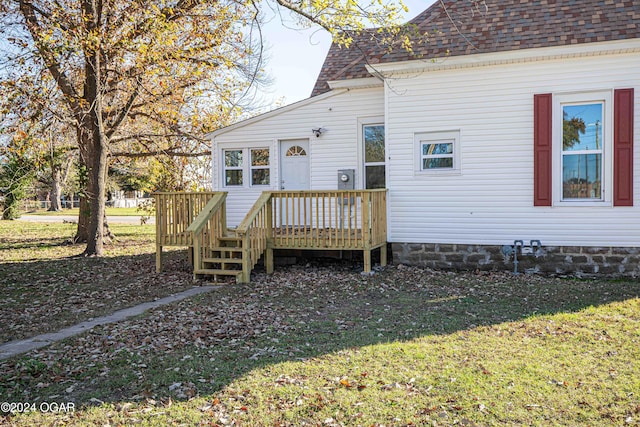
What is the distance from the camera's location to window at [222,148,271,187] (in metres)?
11.9

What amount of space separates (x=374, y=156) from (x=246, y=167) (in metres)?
3.14

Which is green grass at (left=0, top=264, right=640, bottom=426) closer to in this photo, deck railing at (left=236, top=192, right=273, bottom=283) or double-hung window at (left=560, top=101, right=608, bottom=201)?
deck railing at (left=236, top=192, right=273, bottom=283)

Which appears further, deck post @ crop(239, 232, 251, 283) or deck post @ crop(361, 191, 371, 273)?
deck post @ crop(361, 191, 371, 273)

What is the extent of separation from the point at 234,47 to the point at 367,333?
10959mm

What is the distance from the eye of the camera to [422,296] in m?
7.70

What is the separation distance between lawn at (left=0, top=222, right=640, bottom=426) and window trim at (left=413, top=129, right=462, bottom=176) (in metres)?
3.05

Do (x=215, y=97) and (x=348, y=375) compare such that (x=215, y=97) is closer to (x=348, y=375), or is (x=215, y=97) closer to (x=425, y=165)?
(x=425, y=165)

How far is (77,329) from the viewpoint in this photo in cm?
607

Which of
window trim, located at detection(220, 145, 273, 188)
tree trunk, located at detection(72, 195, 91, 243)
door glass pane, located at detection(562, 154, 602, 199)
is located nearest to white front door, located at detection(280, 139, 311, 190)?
window trim, located at detection(220, 145, 273, 188)

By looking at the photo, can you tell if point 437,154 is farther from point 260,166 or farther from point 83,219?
point 83,219

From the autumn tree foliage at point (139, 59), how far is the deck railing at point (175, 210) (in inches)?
108

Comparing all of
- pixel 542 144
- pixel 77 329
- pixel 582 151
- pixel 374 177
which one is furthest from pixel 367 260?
pixel 77 329

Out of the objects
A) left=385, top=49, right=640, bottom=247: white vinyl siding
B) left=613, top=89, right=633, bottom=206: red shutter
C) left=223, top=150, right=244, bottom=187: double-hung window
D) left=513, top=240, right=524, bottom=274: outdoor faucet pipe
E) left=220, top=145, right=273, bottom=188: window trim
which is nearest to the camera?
left=613, top=89, right=633, bottom=206: red shutter

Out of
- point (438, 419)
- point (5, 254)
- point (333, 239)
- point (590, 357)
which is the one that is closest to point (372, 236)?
point (333, 239)
